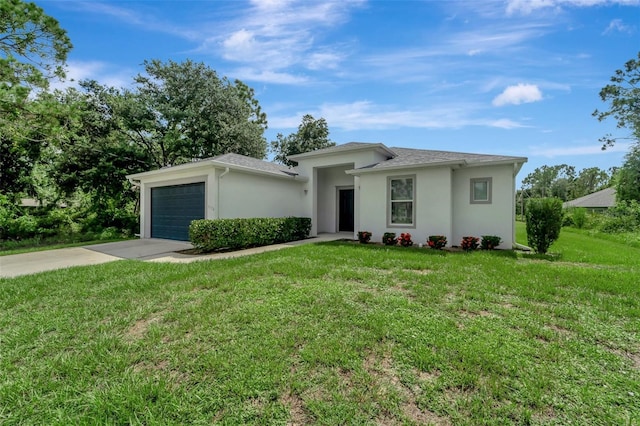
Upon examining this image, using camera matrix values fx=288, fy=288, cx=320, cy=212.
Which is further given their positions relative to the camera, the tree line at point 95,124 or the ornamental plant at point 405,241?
the tree line at point 95,124

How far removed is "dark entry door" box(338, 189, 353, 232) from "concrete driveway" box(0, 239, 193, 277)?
290 inches

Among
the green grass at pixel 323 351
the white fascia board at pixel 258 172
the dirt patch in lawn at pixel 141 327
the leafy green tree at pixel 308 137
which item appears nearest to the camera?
the green grass at pixel 323 351

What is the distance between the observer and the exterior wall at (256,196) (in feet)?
34.8

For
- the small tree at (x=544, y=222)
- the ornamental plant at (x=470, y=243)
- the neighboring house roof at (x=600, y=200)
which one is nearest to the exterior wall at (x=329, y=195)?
the ornamental plant at (x=470, y=243)

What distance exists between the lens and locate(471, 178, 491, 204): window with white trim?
31.3 feet

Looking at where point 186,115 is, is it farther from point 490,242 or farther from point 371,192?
point 490,242

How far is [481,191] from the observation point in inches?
381

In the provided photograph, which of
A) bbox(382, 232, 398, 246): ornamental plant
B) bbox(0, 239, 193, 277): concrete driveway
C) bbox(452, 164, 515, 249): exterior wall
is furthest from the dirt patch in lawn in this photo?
bbox(452, 164, 515, 249): exterior wall

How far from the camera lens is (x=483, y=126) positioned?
504 inches

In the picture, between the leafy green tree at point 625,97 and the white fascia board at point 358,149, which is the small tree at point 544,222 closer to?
the white fascia board at point 358,149

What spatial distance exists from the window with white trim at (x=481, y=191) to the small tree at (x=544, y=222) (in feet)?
4.13

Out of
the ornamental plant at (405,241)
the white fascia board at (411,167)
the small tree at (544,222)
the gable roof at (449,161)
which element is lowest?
the ornamental plant at (405,241)

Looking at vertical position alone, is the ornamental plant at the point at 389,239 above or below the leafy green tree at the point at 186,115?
below

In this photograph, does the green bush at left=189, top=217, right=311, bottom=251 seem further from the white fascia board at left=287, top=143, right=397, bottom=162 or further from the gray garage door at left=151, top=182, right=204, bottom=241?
the white fascia board at left=287, top=143, right=397, bottom=162
